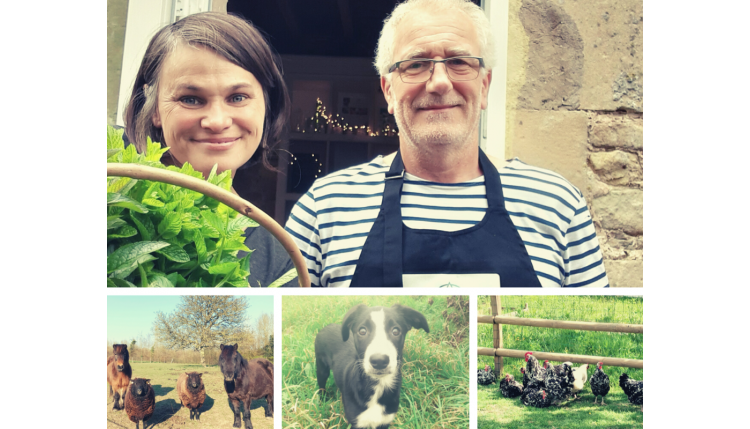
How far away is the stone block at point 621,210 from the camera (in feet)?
6.51

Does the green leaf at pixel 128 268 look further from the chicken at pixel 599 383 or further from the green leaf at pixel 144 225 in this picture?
the chicken at pixel 599 383

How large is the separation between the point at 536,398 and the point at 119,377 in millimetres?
1142

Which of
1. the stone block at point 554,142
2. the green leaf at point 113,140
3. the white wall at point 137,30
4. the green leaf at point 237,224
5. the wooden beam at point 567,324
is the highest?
the white wall at point 137,30

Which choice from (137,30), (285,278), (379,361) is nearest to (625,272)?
(379,361)

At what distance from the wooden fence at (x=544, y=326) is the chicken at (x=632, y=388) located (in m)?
0.04

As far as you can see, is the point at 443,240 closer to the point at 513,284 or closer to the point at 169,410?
the point at 513,284

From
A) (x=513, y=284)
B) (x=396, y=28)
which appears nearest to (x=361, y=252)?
(x=513, y=284)

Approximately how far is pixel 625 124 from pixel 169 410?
194 centimetres

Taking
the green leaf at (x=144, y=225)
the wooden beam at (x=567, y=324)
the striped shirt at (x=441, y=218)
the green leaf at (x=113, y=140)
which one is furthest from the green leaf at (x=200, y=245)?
the wooden beam at (x=567, y=324)

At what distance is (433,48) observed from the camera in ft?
5.74

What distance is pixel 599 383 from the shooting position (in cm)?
142

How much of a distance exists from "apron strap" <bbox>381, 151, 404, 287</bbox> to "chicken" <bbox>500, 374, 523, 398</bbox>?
474mm

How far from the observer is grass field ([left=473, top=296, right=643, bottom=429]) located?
1394 mm
